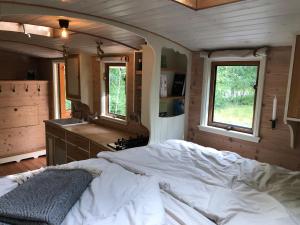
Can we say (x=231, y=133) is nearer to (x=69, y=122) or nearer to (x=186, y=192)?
(x=186, y=192)

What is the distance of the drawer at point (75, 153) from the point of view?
10.4 feet

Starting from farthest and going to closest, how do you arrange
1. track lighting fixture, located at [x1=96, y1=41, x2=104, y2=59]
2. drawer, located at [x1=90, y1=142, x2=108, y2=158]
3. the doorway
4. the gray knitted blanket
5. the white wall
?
the doorway
track lighting fixture, located at [x1=96, y1=41, x2=104, y2=59]
drawer, located at [x1=90, y1=142, x2=108, y2=158]
the white wall
the gray knitted blanket

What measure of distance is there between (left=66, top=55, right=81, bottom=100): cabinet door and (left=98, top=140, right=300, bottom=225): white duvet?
2.00 metres

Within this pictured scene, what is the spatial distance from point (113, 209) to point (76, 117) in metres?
3.34

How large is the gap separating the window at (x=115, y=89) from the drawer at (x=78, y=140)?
68cm

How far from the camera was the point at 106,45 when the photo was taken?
3102 millimetres

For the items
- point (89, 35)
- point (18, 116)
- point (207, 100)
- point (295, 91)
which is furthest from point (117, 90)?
point (295, 91)

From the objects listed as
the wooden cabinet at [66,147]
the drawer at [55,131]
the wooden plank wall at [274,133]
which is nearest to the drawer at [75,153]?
the wooden cabinet at [66,147]

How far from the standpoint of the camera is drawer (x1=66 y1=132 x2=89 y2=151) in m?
3.10

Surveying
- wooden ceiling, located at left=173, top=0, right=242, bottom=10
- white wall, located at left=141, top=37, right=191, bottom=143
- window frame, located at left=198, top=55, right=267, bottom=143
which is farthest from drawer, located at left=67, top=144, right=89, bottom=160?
wooden ceiling, located at left=173, top=0, right=242, bottom=10

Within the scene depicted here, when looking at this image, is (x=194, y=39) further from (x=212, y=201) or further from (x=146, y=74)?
(x=212, y=201)

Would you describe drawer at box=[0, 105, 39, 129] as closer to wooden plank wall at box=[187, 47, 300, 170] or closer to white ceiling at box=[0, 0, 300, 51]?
white ceiling at box=[0, 0, 300, 51]

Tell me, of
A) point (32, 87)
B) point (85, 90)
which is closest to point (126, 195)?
point (85, 90)

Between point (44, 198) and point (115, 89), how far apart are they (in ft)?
8.51
